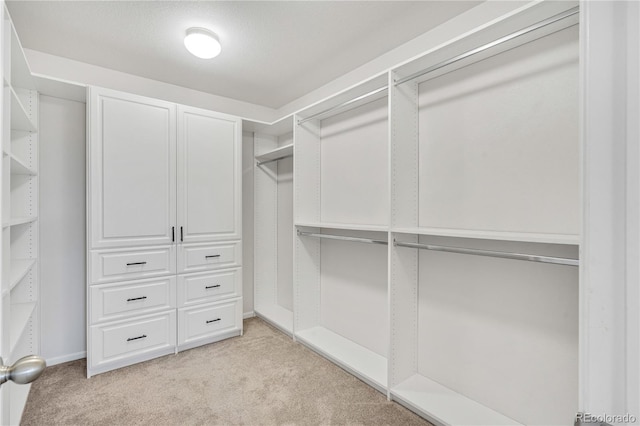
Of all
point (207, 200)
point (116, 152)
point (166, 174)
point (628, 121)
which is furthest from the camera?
point (207, 200)

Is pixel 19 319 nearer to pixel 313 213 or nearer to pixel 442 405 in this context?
pixel 313 213

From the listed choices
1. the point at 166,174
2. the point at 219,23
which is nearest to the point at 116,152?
the point at 166,174

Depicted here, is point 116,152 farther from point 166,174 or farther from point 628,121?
point 628,121

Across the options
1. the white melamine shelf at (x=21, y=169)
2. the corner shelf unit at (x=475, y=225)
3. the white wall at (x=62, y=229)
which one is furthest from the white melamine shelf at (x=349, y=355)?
the white melamine shelf at (x=21, y=169)

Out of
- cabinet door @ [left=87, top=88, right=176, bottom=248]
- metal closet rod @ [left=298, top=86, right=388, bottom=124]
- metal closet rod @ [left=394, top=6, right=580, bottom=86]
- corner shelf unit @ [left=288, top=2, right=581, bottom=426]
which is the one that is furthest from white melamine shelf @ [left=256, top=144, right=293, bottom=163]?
metal closet rod @ [left=394, top=6, right=580, bottom=86]

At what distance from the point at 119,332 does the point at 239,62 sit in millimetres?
2431

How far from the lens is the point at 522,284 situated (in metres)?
1.75

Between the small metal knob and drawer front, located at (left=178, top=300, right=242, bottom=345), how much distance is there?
2235 millimetres

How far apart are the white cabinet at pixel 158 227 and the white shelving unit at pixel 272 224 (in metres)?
0.62

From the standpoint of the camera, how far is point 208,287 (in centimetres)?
292

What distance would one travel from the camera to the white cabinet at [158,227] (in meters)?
2.40

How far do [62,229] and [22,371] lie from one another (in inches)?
97.4

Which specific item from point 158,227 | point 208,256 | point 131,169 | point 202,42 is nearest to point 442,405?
point 208,256

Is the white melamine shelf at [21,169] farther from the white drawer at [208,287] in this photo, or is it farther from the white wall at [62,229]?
the white drawer at [208,287]
